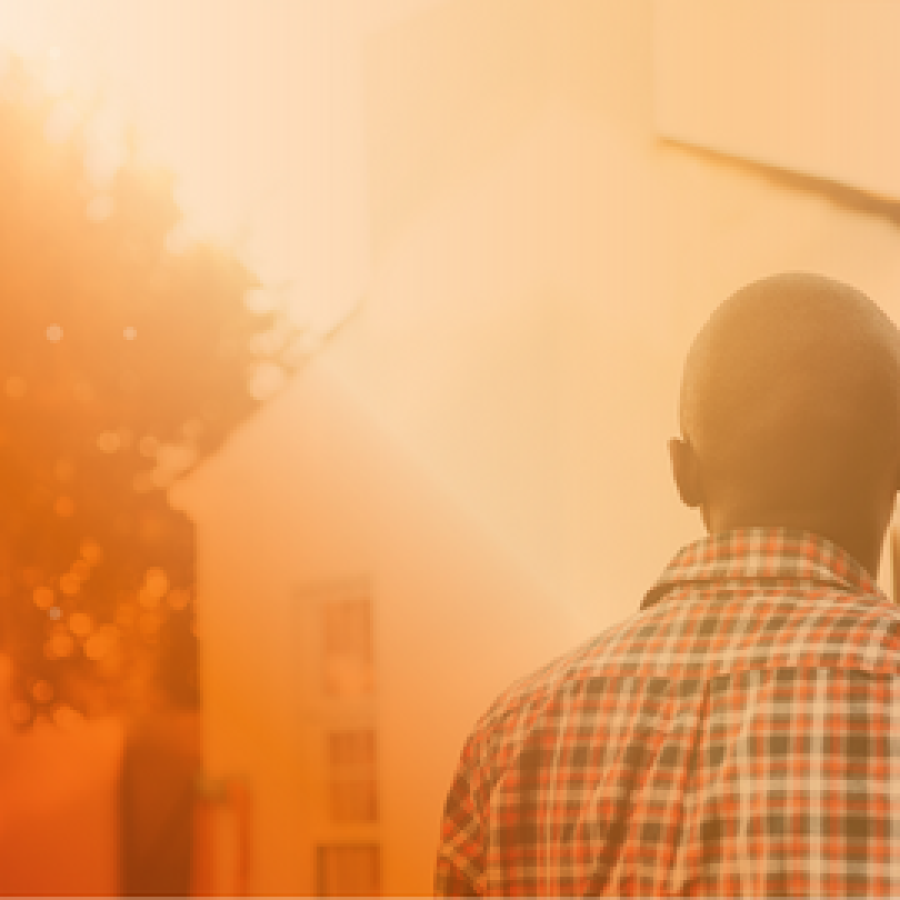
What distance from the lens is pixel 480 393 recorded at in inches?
72.3

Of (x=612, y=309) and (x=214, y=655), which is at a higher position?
(x=612, y=309)

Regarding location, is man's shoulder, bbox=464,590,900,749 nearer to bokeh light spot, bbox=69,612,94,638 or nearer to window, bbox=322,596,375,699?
window, bbox=322,596,375,699

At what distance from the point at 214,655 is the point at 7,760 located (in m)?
0.38

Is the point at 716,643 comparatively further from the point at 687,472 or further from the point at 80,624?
the point at 80,624

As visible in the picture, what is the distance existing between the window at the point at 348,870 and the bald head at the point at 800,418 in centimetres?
90

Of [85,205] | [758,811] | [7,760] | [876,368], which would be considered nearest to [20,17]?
[85,205]

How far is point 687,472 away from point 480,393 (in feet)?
2.21

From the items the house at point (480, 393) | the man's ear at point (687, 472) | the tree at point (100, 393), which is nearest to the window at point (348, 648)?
the house at point (480, 393)

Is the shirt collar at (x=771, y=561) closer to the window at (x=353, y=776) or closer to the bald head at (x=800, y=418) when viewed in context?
the bald head at (x=800, y=418)

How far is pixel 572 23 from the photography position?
5.82ft

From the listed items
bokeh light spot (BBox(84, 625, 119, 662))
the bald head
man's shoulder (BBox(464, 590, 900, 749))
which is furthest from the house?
man's shoulder (BBox(464, 590, 900, 749))

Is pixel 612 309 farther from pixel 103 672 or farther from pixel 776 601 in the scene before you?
pixel 103 672

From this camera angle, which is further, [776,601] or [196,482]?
[196,482]

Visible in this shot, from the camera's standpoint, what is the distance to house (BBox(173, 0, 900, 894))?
5.50 ft
